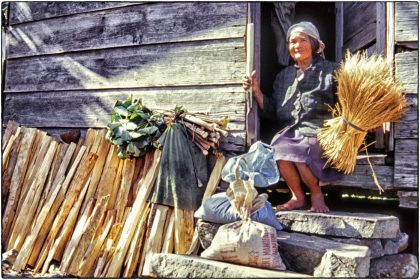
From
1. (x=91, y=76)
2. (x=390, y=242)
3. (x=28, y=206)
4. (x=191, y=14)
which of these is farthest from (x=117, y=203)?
(x=390, y=242)

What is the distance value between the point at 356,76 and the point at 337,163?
2.14 feet

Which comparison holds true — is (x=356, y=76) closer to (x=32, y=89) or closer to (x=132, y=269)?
(x=132, y=269)

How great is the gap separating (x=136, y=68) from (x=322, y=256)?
8.45 feet

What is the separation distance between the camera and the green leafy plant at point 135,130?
420 cm

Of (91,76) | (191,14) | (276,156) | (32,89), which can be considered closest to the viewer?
(276,156)

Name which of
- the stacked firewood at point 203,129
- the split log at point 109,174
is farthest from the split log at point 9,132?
the stacked firewood at point 203,129

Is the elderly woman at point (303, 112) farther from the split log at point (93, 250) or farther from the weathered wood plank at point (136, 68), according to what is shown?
the split log at point (93, 250)

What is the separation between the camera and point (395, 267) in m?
3.46

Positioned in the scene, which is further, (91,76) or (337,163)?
(91,76)

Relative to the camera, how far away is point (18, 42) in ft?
18.2

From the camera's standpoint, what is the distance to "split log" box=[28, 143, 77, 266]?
4390 mm

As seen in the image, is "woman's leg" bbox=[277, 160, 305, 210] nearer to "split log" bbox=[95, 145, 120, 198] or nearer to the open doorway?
the open doorway

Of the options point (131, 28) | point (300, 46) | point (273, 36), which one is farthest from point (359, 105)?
point (131, 28)

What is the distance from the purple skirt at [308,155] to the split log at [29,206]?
222 centimetres
